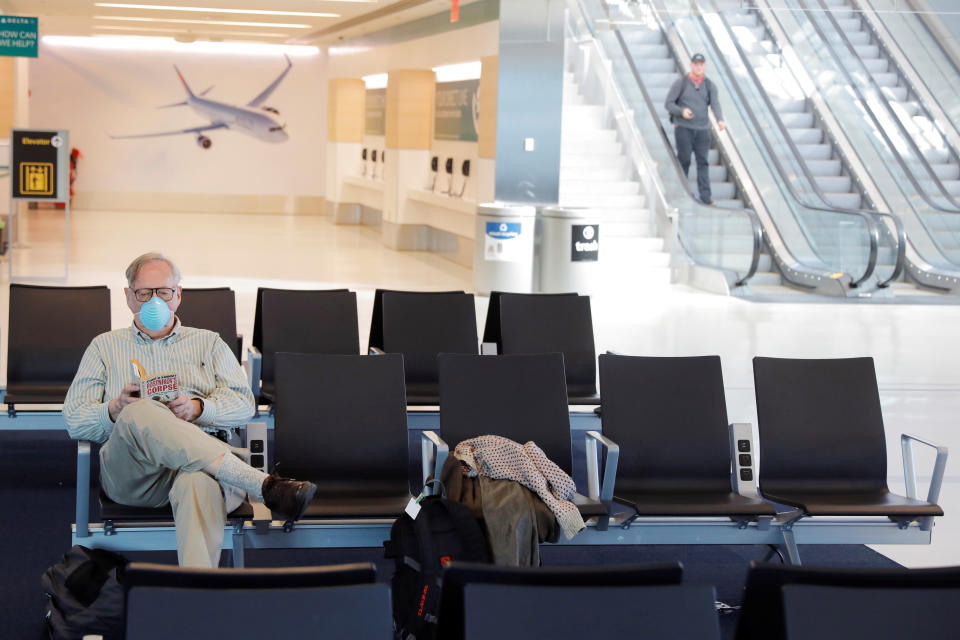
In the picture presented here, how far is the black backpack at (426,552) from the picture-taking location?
3109 millimetres

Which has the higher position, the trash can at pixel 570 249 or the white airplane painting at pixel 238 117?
the white airplane painting at pixel 238 117

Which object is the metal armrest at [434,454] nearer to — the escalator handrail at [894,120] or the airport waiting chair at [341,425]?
the airport waiting chair at [341,425]

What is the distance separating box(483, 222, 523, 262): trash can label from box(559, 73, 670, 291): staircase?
1.15 meters

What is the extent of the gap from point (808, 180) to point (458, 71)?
15.0ft

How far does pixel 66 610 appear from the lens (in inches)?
128

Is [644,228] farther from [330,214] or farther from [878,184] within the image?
[330,214]

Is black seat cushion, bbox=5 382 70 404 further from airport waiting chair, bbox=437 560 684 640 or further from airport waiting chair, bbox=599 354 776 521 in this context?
airport waiting chair, bbox=437 560 684 640

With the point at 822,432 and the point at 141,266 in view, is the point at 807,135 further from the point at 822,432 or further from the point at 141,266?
the point at 141,266

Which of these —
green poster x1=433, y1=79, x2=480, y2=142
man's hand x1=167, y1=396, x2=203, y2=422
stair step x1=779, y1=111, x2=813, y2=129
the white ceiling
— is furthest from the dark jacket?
man's hand x1=167, y1=396, x2=203, y2=422

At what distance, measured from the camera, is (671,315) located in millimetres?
10148

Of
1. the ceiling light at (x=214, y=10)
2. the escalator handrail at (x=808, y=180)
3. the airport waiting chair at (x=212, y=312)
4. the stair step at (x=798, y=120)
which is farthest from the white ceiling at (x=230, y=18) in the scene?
the airport waiting chair at (x=212, y=312)

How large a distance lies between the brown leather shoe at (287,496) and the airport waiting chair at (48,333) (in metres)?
1.93

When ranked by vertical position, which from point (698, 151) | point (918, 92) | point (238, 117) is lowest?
point (698, 151)

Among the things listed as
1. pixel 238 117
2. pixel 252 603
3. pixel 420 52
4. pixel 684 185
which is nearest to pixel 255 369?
pixel 252 603
